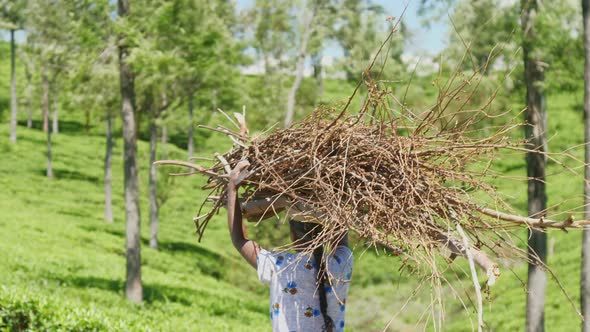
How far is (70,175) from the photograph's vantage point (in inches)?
1283

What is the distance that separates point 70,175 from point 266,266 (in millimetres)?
30766

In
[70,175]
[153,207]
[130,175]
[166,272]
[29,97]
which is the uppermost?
[29,97]

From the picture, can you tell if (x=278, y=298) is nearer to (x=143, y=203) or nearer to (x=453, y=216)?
(x=453, y=216)

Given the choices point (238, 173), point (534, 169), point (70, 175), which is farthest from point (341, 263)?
point (70, 175)

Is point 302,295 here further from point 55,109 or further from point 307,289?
point 55,109

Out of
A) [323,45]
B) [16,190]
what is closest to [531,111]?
[323,45]

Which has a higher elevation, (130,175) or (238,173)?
(238,173)

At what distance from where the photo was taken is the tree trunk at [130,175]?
12.5 meters

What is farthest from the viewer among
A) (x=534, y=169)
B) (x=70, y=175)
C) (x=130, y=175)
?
(x=70, y=175)

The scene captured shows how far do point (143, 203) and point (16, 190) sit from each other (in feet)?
18.7

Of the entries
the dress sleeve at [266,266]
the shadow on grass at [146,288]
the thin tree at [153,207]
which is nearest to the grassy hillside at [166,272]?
the shadow on grass at [146,288]

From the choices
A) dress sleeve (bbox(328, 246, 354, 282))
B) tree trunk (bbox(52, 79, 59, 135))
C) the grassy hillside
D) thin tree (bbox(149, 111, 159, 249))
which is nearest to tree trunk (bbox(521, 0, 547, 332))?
the grassy hillside

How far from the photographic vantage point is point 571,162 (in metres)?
25.4

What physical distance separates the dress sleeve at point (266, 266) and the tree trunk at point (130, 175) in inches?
366
